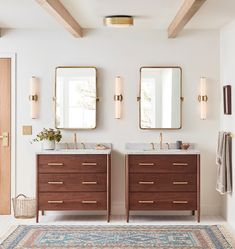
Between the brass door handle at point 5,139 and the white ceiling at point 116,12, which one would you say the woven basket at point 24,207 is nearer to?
the brass door handle at point 5,139

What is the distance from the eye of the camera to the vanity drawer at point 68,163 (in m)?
5.84

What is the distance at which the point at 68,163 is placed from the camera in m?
5.84

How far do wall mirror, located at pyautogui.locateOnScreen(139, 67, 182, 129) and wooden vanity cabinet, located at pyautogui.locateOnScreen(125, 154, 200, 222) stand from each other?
0.58 metres

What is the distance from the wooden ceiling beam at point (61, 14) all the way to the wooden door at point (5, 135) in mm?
986

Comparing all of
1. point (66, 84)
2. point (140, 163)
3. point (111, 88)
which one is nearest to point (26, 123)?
point (66, 84)

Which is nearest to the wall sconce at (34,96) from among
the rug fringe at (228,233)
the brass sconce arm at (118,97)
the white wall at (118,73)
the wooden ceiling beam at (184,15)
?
the white wall at (118,73)

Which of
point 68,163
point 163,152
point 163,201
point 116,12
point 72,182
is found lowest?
point 163,201

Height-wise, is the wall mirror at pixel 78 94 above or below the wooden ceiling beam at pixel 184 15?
below

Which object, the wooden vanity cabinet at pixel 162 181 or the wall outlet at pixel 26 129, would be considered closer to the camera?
the wooden vanity cabinet at pixel 162 181

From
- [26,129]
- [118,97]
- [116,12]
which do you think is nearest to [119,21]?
[116,12]

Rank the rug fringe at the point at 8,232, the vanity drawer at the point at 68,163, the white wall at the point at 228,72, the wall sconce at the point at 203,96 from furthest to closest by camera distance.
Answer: the wall sconce at the point at 203,96, the vanity drawer at the point at 68,163, the white wall at the point at 228,72, the rug fringe at the point at 8,232

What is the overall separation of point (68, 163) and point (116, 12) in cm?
174

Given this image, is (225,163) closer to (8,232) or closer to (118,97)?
(118,97)

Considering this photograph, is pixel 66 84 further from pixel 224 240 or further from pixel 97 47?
pixel 224 240
